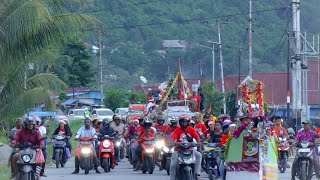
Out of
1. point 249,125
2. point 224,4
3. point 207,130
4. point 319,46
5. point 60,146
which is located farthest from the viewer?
point 224,4

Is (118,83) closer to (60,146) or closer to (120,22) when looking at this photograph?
(120,22)

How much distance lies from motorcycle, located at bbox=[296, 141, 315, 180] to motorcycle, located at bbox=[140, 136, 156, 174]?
6.16m

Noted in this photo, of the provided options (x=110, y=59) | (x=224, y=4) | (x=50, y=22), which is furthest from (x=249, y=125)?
(x=110, y=59)

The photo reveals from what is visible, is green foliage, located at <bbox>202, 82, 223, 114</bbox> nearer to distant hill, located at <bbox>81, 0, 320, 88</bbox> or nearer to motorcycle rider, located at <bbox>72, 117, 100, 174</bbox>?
distant hill, located at <bbox>81, 0, 320, 88</bbox>

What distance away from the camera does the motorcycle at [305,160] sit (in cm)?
2312

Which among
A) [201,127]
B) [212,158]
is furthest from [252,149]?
[201,127]

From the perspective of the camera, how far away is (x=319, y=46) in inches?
2047

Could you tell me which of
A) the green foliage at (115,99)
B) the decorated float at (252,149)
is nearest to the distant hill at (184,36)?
the green foliage at (115,99)

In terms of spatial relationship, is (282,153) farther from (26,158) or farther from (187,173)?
(26,158)

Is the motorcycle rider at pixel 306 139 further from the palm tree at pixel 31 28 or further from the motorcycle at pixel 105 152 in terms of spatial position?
the motorcycle at pixel 105 152

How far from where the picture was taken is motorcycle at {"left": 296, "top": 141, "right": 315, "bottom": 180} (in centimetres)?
2312

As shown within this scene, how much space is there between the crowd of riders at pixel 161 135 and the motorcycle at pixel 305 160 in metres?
0.21

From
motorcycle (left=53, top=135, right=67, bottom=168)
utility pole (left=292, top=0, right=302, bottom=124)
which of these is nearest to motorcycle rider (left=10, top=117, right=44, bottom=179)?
motorcycle (left=53, top=135, right=67, bottom=168)

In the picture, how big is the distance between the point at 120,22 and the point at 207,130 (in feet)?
165
